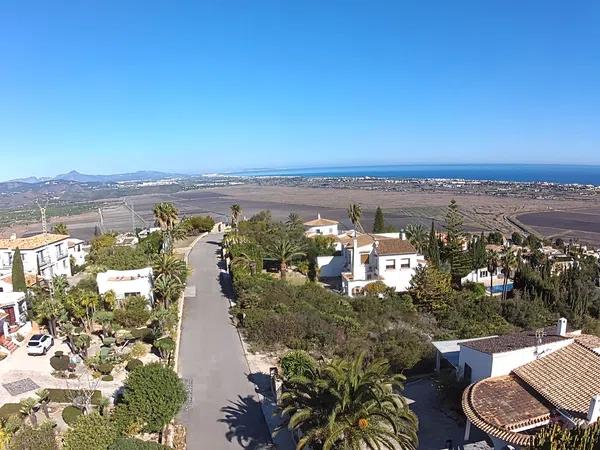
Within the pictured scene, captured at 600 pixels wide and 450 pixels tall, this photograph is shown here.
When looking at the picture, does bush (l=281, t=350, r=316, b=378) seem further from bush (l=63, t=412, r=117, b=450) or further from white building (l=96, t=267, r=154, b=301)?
white building (l=96, t=267, r=154, b=301)

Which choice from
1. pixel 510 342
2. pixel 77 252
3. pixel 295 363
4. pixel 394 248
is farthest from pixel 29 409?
pixel 77 252

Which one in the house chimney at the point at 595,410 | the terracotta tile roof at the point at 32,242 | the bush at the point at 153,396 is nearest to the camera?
the house chimney at the point at 595,410

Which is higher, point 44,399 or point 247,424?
point 44,399

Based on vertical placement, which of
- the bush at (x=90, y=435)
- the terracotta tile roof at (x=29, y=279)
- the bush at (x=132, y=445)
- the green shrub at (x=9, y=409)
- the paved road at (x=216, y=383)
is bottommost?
the paved road at (x=216, y=383)

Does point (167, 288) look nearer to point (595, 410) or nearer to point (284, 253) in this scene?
point (284, 253)

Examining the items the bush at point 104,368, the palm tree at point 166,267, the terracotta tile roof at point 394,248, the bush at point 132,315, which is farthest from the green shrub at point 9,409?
the terracotta tile roof at point 394,248

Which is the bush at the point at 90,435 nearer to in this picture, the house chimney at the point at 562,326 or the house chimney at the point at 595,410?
the house chimney at the point at 595,410
